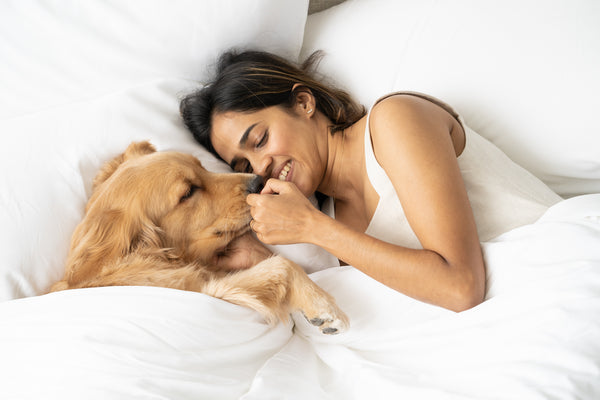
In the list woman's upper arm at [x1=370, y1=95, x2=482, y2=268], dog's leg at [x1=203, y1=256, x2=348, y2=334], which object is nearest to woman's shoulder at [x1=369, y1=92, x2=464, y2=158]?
woman's upper arm at [x1=370, y1=95, x2=482, y2=268]

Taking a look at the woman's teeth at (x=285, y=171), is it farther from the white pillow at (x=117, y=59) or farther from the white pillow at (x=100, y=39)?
the white pillow at (x=100, y=39)

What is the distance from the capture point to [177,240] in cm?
169

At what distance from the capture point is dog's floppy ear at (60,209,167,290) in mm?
1489

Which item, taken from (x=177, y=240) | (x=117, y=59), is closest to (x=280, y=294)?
(x=177, y=240)

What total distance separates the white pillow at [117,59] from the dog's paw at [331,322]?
93cm

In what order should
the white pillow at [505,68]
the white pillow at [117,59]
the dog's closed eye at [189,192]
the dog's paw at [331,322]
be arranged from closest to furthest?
the dog's paw at [331,322]
the dog's closed eye at [189,192]
the white pillow at [505,68]
the white pillow at [117,59]

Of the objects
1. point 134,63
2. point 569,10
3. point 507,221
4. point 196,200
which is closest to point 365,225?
point 507,221

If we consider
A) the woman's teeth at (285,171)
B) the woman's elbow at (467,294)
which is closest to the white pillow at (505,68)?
the woman's teeth at (285,171)

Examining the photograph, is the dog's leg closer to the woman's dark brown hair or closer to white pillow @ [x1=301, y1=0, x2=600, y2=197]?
the woman's dark brown hair

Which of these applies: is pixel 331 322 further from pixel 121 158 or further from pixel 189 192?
pixel 121 158

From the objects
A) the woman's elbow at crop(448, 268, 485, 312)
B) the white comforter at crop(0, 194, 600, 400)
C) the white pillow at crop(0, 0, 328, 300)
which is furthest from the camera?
the white pillow at crop(0, 0, 328, 300)

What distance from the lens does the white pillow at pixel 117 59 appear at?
6.38 feet

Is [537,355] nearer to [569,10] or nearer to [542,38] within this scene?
[542,38]

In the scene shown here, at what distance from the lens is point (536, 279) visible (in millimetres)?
1323
